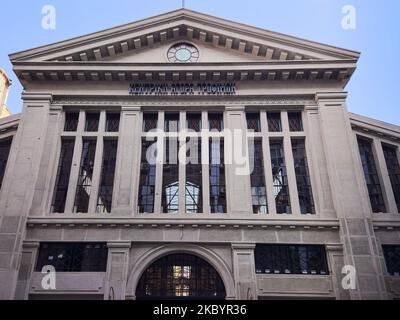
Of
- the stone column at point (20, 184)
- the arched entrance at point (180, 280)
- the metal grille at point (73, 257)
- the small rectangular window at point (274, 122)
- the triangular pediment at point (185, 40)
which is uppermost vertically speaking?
the triangular pediment at point (185, 40)

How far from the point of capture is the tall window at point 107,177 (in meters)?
20.5

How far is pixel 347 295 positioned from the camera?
1783 cm

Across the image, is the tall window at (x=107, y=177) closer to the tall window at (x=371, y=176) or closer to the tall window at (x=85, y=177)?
the tall window at (x=85, y=177)

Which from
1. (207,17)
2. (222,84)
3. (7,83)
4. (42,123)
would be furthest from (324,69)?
(7,83)

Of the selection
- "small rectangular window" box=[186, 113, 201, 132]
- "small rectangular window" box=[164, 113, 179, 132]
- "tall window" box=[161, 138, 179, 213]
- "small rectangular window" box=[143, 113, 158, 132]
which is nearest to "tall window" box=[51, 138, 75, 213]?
"small rectangular window" box=[143, 113, 158, 132]

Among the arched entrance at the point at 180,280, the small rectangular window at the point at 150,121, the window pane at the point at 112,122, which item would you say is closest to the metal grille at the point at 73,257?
the arched entrance at the point at 180,280

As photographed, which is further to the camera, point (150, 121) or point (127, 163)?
point (150, 121)

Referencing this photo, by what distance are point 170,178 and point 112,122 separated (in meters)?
5.00

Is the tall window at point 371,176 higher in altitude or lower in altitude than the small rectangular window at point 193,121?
lower

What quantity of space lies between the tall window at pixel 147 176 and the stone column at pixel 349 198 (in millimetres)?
9049

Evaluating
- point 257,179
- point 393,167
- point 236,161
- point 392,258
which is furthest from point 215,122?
point 392,258

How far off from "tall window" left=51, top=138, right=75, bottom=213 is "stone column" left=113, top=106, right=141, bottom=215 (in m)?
2.75

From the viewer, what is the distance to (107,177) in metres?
21.2

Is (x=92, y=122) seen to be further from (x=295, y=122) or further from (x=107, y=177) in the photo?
(x=295, y=122)
